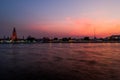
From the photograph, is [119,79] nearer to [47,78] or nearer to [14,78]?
[47,78]

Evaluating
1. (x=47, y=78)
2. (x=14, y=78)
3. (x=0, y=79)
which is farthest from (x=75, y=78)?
(x=0, y=79)

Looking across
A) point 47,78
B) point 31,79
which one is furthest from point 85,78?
point 31,79

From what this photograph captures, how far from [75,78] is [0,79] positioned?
22.6 feet

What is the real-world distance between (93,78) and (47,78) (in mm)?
4251

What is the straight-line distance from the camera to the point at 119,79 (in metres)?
17.5

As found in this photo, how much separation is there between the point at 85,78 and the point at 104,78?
1717 mm

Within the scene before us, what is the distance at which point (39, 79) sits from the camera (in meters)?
18.0

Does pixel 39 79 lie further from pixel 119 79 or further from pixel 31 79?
pixel 119 79

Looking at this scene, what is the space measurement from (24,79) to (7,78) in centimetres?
185

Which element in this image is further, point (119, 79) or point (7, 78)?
point (7, 78)

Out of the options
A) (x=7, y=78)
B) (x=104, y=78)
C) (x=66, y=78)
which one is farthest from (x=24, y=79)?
(x=104, y=78)

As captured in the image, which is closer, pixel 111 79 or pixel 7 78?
pixel 111 79

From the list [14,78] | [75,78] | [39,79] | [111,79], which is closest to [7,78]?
[14,78]

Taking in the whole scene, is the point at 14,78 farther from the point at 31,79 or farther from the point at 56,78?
the point at 56,78
